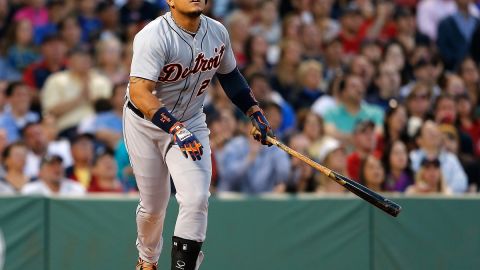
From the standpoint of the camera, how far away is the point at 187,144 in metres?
6.24

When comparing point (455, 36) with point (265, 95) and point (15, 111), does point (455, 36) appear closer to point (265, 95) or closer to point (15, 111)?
point (265, 95)

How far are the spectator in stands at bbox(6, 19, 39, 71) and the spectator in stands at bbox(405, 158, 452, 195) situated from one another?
4315 millimetres

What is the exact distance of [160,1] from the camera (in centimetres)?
1320

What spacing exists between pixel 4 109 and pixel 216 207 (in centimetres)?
311

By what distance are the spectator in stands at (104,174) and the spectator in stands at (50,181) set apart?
191 millimetres

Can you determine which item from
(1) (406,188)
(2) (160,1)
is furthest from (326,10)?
(1) (406,188)

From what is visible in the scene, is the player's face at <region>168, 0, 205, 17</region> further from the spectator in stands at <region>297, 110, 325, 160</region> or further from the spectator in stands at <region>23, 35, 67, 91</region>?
the spectator in stands at <region>23, 35, 67, 91</region>

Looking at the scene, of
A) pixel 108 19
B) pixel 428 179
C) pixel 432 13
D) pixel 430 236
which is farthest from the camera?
pixel 432 13

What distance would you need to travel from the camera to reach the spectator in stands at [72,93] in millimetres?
11047

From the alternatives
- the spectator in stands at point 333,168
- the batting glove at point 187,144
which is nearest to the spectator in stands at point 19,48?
the spectator in stands at point 333,168

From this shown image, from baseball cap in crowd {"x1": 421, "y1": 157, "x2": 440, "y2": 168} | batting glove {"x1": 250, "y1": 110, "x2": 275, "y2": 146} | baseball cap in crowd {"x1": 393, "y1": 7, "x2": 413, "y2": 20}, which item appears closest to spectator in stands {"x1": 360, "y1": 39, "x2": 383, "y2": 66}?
baseball cap in crowd {"x1": 393, "y1": 7, "x2": 413, "y2": 20}

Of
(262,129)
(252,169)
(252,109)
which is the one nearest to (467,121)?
(252,169)

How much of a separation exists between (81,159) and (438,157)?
3.53 m

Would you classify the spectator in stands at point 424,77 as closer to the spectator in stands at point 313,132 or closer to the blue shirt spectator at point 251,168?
the spectator in stands at point 313,132
